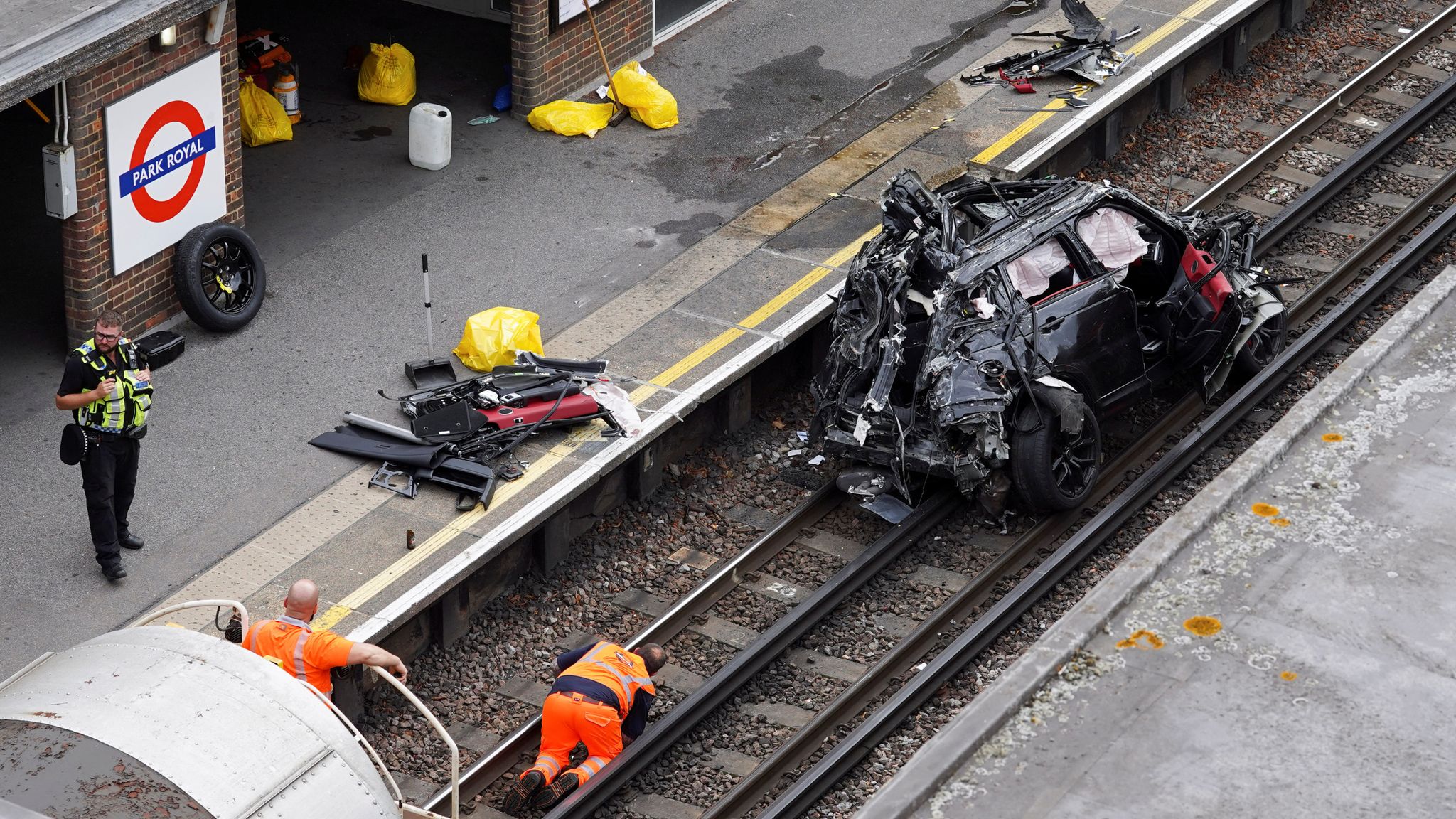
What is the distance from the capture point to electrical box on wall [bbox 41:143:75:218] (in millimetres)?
13773

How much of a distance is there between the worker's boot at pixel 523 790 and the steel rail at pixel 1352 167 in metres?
8.60

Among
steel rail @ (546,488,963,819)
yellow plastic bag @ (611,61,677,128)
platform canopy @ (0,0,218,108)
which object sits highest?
platform canopy @ (0,0,218,108)

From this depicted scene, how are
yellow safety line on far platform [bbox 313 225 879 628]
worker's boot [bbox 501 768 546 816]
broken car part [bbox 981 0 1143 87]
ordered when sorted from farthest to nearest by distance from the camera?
1. broken car part [bbox 981 0 1143 87]
2. yellow safety line on far platform [bbox 313 225 879 628]
3. worker's boot [bbox 501 768 546 816]

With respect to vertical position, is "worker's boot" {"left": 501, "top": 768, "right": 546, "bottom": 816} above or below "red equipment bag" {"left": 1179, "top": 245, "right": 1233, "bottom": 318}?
below

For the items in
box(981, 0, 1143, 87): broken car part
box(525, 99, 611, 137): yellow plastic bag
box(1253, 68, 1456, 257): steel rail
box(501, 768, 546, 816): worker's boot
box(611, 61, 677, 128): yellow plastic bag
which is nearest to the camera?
box(501, 768, 546, 816): worker's boot

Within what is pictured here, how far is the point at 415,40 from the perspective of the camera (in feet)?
67.6

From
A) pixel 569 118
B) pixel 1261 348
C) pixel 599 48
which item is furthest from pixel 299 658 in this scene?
pixel 599 48

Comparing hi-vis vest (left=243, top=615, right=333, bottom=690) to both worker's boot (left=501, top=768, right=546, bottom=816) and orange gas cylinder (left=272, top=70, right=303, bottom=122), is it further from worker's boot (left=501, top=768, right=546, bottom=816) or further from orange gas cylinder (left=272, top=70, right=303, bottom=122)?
orange gas cylinder (left=272, top=70, right=303, bottom=122)

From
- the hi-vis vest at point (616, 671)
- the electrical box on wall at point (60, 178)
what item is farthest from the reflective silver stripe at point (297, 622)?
the electrical box on wall at point (60, 178)

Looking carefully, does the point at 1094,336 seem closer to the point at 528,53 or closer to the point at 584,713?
the point at 584,713

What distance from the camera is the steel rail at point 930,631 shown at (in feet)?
37.3

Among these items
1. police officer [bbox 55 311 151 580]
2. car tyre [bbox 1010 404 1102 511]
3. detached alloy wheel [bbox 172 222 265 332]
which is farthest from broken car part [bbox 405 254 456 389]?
car tyre [bbox 1010 404 1102 511]

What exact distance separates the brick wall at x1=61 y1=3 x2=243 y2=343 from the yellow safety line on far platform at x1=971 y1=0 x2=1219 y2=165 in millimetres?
6938

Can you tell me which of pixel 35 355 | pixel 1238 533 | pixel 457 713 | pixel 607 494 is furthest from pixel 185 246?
pixel 1238 533
